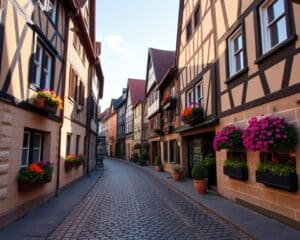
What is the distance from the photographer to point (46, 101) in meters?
7.52

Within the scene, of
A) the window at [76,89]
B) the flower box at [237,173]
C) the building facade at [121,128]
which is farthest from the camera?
the building facade at [121,128]

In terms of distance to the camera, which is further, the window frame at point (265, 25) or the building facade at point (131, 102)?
the building facade at point (131, 102)

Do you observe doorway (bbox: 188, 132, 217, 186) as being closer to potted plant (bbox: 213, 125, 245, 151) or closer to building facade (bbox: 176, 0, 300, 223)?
building facade (bbox: 176, 0, 300, 223)

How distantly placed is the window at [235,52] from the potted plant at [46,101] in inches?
217

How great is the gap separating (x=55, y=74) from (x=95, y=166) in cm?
1531

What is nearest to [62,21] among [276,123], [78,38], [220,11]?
[78,38]

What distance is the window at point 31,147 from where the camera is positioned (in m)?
7.32

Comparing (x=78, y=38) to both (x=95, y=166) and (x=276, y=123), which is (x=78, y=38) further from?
(x=95, y=166)

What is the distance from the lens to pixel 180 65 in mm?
15820

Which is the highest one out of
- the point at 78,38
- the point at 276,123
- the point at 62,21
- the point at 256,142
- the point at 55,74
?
the point at 78,38

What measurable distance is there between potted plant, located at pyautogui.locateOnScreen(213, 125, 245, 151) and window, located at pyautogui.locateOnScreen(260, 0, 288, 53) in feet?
7.54

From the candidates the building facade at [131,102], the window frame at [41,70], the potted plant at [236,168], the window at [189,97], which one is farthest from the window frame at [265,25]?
the building facade at [131,102]

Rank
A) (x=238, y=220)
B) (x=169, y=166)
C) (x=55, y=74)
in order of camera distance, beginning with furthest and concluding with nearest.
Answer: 1. (x=169, y=166)
2. (x=55, y=74)
3. (x=238, y=220)

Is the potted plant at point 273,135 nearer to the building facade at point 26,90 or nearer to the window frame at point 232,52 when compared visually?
the window frame at point 232,52
